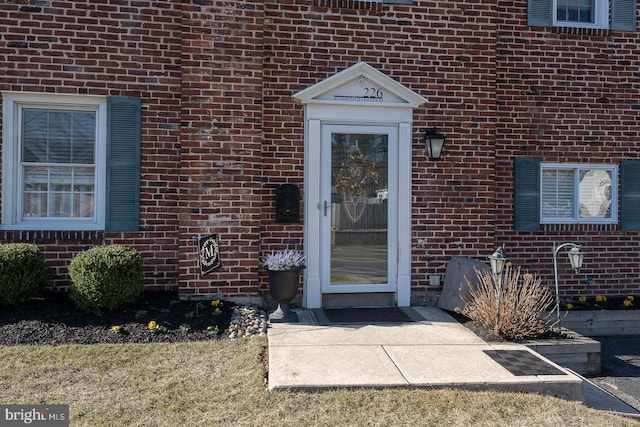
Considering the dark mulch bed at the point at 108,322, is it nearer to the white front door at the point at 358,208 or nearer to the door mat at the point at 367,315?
the door mat at the point at 367,315

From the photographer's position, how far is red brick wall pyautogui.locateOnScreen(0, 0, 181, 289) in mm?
6277

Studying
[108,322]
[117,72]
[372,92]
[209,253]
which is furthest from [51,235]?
[372,92]

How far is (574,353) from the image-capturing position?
17.7 feet

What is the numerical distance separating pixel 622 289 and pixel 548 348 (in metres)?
3.39

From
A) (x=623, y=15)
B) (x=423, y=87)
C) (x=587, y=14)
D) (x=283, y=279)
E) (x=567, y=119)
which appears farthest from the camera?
(x=587, y=14)

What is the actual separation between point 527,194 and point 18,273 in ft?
21.8

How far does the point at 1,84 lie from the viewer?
20.4 feet

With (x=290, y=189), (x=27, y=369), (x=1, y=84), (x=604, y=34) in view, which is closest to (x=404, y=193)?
(x=290, y=189)

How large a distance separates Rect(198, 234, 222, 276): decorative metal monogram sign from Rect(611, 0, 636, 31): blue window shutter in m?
6.62

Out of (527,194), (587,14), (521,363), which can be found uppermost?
(587,14)

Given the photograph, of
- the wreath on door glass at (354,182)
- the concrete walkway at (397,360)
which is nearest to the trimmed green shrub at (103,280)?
the concrete walkway at (397,360)

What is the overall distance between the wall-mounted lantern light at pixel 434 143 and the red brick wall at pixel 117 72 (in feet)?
10.6

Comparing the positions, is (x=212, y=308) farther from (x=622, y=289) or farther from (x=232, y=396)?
(x=622, y=289)

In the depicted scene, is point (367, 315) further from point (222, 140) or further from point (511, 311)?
point (222, 140)
